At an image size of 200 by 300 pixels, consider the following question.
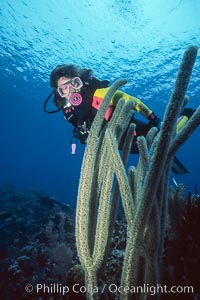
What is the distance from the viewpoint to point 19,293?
4.65 meters

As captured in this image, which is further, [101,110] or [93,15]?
[93,15]

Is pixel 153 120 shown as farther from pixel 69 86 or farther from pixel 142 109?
pixel 69 86

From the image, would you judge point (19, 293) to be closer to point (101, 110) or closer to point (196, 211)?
point (196, 211)

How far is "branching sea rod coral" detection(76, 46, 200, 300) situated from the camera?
1.86m

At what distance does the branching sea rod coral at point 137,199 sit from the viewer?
1863 mm

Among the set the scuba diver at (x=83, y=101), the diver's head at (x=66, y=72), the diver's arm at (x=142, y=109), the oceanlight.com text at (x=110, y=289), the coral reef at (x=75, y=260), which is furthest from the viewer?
the diver's head at (x=66, y=72)

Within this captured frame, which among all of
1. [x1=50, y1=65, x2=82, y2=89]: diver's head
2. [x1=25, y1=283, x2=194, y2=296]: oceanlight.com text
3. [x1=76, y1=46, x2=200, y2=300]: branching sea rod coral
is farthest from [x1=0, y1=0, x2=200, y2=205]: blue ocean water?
[x1=25, y1=283, x2=194, y2=296]: oceanlight.com text

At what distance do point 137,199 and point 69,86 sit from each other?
345 cm

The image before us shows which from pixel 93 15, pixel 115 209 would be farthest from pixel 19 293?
pixel 93 15

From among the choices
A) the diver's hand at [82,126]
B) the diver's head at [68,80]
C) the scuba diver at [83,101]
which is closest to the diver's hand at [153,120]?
the scuba diver at [83,101]

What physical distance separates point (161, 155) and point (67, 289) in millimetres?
3024

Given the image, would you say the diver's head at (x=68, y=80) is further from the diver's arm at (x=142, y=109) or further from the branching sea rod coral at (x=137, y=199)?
the branching sea rod coral at (x=137, y=199)

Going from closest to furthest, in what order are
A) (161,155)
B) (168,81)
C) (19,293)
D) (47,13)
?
1. (161,155)
2. (19,293)
3. (47,13)
4. (168,81)

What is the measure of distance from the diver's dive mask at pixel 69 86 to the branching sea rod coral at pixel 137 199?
7.71ft
